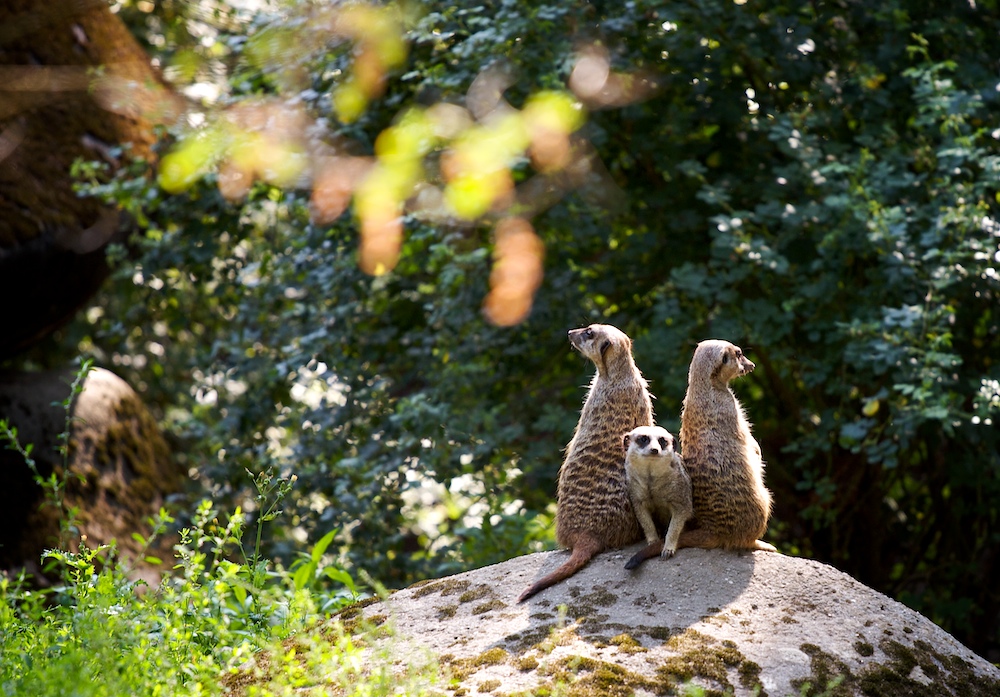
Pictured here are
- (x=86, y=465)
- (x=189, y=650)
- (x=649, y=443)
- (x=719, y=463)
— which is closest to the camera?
(x=189, y=650)

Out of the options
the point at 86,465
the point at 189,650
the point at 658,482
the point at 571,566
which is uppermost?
the point at 658,482

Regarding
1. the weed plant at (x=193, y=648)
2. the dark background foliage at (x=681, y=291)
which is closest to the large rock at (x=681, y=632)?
the weed plant at (x=193, y=648)

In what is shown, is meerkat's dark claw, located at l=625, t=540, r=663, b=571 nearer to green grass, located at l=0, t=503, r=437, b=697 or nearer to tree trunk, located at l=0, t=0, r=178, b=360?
green grass, located at l=0, t=503, r=437, b=697

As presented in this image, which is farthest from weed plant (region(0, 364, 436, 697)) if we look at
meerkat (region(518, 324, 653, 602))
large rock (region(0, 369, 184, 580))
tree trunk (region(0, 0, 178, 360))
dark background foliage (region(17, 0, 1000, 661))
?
tree trunk (region(0, 0, 178, 360))

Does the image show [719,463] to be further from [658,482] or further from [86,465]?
[86,465]

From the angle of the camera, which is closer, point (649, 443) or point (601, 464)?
point (649, 443)

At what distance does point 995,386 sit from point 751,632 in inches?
89.6

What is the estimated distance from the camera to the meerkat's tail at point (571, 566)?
3.66 m

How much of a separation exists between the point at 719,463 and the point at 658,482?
0.28m

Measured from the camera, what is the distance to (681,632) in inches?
132

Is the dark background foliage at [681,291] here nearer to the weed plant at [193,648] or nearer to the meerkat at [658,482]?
the meerkat at [658,482]

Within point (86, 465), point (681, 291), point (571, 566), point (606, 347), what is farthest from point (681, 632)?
point (86, 465)

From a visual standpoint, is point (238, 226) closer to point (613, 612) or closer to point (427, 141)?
point (427, 141)

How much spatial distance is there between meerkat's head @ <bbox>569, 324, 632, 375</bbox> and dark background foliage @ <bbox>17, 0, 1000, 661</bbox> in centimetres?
150
